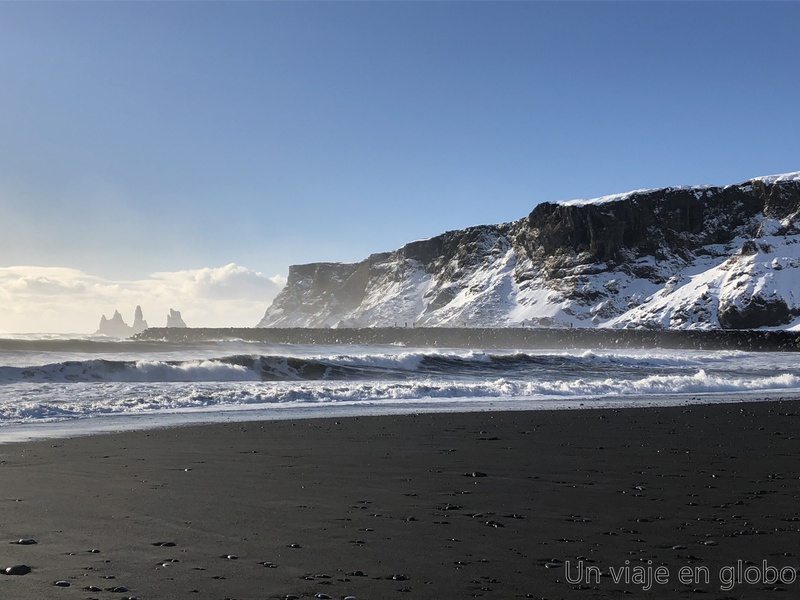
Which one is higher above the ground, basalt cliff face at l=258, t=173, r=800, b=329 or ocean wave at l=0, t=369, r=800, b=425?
basalt cliff face at l=258, t=173, r=800, b=329

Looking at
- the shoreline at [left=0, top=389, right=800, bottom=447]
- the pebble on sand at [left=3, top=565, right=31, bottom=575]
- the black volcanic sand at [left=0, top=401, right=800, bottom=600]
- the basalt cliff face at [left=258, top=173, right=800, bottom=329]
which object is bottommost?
the shoreline at [left=0, top=389, right=800, bottom=447]

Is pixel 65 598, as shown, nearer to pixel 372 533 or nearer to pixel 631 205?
pixel 372 533

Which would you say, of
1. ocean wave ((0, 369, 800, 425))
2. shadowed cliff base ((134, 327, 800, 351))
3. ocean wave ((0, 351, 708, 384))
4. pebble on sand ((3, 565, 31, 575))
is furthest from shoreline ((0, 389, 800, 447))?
shadowed cliff base ((134, 327, 800, 351))

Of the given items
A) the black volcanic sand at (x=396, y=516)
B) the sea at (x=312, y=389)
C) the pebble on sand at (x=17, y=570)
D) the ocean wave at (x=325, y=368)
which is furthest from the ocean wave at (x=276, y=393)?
the pebble on sand at (x=17, y=570)

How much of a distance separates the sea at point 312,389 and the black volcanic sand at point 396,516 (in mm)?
4803

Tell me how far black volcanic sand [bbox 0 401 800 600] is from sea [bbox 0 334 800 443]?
480cm

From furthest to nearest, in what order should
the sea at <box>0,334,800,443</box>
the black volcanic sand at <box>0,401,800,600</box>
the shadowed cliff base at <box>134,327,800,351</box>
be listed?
1. the shadowed cliff base at <box>134,327,800,351</box>
2. the sea at <box>0,334,800,443</box>
3. the black volcanic sand at <box>0,401,800,600</box>

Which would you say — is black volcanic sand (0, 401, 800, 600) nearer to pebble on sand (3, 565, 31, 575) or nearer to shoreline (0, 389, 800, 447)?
pebble on sand (3, 565, 31, 575)

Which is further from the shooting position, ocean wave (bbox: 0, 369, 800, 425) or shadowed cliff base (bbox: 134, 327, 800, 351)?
shadowed cliff base (bbox: 134, 327, 800, 351)

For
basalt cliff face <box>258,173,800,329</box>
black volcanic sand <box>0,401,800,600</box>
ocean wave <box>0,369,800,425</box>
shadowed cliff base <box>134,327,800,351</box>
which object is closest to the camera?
black volcanic sand <box>0,401,800,600</box>

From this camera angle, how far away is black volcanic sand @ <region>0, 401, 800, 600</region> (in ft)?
16.6

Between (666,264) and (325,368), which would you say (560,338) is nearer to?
(325,368)

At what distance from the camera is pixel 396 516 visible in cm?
712

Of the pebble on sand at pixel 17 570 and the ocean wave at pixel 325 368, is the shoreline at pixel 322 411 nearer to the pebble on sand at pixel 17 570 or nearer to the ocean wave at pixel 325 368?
the pebble on sand at pixel 17 570
